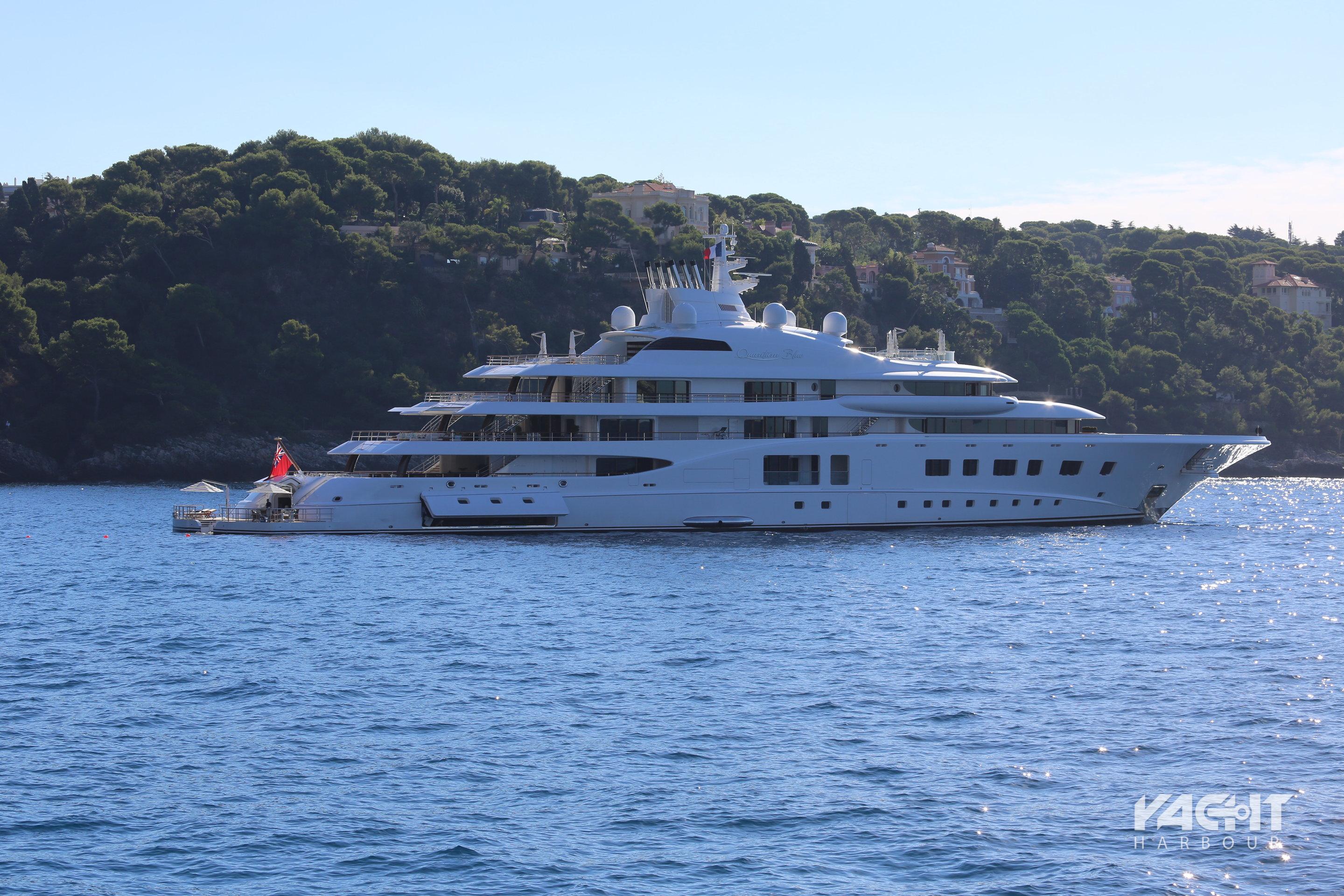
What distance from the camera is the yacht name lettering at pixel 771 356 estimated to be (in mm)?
43719

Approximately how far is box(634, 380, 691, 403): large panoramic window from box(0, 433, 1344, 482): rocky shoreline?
43.5 m

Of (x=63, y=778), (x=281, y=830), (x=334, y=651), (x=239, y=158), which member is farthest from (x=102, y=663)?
(x=239, y=158)

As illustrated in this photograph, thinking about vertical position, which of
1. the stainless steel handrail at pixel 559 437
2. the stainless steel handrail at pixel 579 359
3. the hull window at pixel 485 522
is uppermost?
the stainless steel handrail at pixel 579 359

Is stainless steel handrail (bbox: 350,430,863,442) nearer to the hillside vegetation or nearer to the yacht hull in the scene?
the yacht hull

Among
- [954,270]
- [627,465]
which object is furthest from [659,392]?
[954,270]

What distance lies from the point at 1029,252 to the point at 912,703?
12385 centimetres

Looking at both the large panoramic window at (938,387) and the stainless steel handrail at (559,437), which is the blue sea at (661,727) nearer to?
the stainless steel handrail at (559,437)

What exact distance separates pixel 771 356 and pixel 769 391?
3.93ft

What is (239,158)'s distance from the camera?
109875 mm

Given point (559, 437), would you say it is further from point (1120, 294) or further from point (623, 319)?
point (1120, 294)

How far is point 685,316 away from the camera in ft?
145

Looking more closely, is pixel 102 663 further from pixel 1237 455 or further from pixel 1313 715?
pixel 1237 455

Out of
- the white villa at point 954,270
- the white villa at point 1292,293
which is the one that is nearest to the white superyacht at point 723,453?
the white villa at point 954,270

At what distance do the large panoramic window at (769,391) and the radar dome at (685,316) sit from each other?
2.83m
